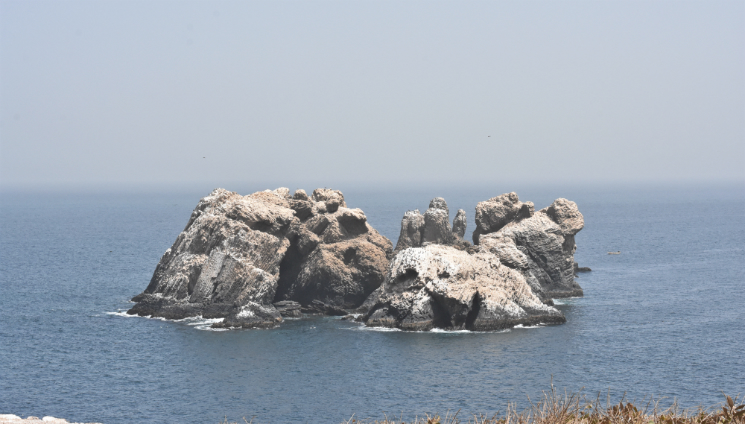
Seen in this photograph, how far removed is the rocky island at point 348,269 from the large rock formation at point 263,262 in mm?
110

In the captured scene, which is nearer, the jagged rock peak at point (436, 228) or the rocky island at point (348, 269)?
the rocky island at point (348, 269)

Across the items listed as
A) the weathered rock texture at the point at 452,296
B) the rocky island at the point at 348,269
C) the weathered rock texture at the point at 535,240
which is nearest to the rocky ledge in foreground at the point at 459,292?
the weathered rock texture at the point at 452,296

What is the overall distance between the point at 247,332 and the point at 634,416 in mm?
52752

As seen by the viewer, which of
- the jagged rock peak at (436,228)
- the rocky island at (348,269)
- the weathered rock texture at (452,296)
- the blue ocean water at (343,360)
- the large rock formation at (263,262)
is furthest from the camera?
the jagged rock peak at (436,228)

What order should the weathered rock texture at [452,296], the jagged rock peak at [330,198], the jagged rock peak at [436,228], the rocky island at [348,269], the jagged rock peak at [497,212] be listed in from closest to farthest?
the weathered rock texture at [452,296] → the rocky island at [348,269] → the jagged rock peak at [330,198] → the jagged rock peak at [497,212] → the jagged rock peak at [436,228]

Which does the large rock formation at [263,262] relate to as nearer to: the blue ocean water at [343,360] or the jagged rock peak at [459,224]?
the blue ocean water at [343,360]

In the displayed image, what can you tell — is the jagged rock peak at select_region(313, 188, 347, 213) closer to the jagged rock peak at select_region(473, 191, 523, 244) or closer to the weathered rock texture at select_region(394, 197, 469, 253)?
the weathered rock texture at select_region(394, 197, 469, 253)

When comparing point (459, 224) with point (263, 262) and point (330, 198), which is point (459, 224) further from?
point (263, 262)

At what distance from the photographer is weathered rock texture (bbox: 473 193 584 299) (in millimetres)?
75125

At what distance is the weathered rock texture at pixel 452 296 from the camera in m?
63.2

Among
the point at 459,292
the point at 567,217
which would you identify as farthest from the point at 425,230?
the point at 459,292

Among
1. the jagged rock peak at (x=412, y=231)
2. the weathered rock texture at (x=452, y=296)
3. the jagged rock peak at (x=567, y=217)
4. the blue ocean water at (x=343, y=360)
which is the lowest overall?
the blue ocean water at (x=343, y=360)

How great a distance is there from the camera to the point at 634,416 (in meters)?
14.1

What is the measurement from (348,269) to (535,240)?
21.4 meters
